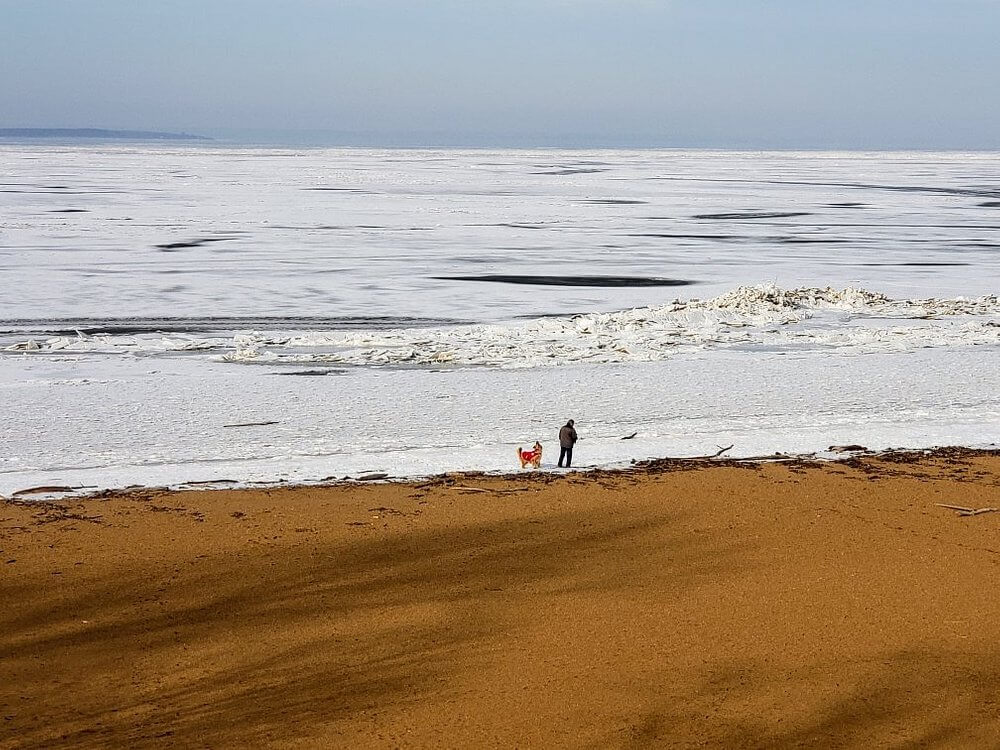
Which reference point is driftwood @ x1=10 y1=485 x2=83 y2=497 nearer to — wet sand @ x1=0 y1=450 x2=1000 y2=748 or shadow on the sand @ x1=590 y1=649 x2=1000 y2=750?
wet sand @ x1=0 y1=450 x2=1000 y2=748

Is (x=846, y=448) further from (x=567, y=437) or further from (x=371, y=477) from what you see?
(x=371, y=477)

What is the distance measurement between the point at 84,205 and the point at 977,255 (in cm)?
3258

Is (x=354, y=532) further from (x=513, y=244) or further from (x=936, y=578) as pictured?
(x=513, y=244)

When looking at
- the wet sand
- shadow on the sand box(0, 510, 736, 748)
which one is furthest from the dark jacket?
shadow on the sand box(0, 510, 736, 748)

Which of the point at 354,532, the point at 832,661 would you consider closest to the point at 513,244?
the point at 354,532

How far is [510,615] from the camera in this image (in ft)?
24.6

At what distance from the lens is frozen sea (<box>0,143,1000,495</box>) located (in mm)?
12125

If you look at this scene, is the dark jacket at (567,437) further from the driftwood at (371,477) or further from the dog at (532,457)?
the driftwood at (371,477)

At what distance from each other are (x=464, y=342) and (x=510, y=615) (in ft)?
34.1

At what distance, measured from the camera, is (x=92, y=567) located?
8.10 metres

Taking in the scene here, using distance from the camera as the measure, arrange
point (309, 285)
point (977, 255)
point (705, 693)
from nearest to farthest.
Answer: point (705, 693) < point (309, 285) < point (977, 255)

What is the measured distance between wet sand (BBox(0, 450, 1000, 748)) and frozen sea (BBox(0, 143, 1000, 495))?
1.56 metres

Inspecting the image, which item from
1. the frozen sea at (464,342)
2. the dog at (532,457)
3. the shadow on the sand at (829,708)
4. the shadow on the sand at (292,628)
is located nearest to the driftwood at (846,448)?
the frozen sea at (464,342)

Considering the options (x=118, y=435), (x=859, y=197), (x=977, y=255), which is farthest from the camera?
(x=859, y=197)
